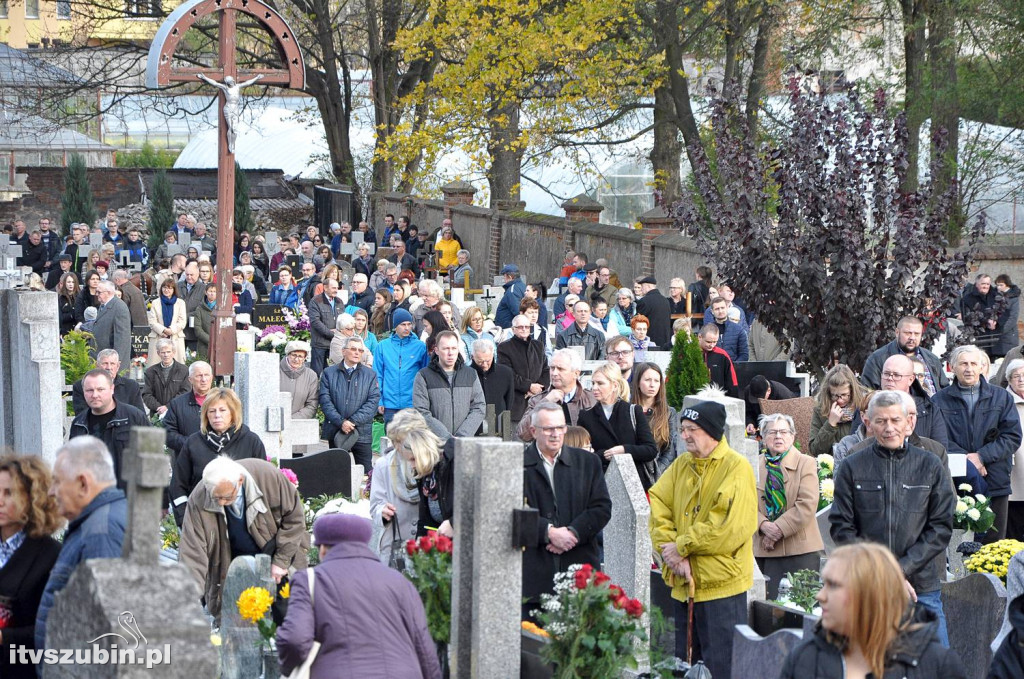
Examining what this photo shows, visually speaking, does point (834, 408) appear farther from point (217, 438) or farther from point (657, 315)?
point (657, 315)

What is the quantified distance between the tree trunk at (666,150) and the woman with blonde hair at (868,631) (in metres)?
22.0

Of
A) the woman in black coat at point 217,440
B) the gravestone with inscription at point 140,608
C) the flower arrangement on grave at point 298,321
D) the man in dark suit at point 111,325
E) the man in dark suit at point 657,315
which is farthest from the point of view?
the flower arrangement on grave at point 298,321

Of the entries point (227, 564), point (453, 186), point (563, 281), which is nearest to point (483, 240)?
point (453, 186)

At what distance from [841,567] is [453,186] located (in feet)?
95.2

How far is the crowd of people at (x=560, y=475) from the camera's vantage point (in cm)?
534

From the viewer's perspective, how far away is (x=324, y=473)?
1058 cm

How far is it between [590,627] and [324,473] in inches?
185

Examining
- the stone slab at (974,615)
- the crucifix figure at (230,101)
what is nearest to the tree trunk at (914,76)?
the crucifix figure at (230,101)

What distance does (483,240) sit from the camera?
3123cm

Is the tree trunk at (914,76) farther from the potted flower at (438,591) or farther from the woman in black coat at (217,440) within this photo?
the potted flower at (438,591)

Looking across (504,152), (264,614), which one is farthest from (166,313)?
(504,152)

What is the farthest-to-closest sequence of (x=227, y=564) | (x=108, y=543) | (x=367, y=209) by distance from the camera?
(x=367, y=209) → (x=227, y=564) → (x=108, y=543)

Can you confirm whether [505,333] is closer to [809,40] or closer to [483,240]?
[809,40]

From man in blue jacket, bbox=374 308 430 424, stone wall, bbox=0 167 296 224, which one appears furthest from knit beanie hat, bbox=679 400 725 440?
stone wall, bbox=0 167 296 224
